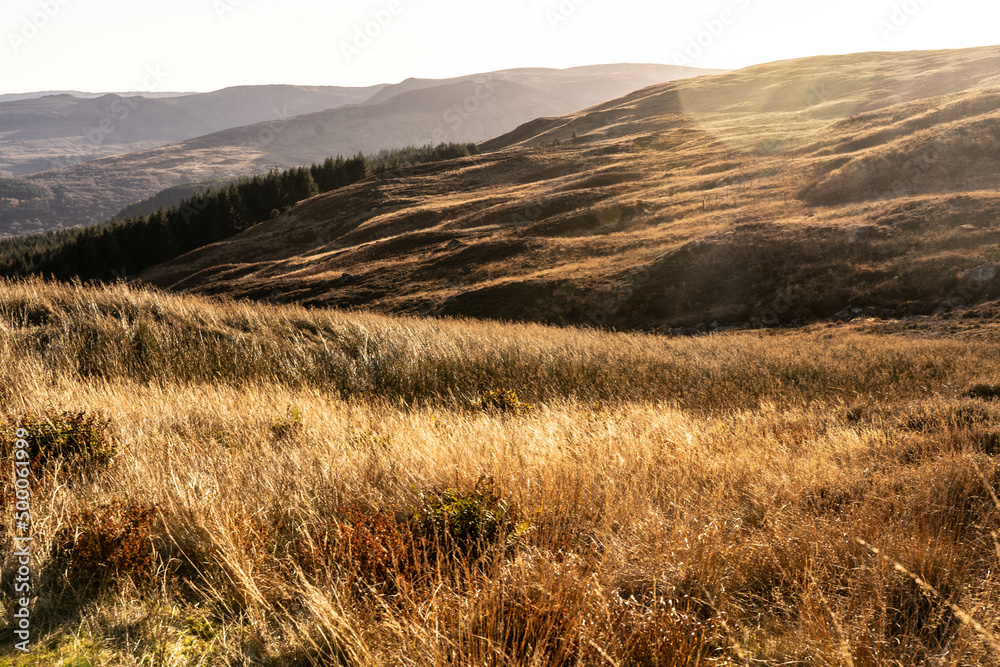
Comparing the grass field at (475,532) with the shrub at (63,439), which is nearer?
the grass field at (475,532)

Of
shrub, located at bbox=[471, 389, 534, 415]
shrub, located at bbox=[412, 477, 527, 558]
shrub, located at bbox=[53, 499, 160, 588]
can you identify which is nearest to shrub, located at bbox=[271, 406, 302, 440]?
Answer: shrub, located at bbox=[53, 499, 160, 588]

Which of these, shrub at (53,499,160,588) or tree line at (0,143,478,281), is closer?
shrub at (53,499,160,588)

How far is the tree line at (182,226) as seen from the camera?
68.8 meters

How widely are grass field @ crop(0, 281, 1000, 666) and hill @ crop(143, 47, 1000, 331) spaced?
21771 mm

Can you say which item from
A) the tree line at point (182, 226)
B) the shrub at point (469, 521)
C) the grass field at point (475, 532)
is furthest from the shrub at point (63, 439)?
the tree line at point (182, 226)

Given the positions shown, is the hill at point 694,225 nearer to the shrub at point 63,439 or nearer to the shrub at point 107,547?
the shrub at point 63,439

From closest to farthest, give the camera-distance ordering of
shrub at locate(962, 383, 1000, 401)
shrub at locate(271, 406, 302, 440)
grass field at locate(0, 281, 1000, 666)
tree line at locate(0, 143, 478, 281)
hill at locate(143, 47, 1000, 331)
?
grass field at locate(0, 281, 1000, 666) < shrub at locate(271, 406, 302, 440) < shrub at locate(962, 383, 1000, 401) < hill at locate(143, 47, 1000, 331) < tree line at locate(0, 143, 478, 281)

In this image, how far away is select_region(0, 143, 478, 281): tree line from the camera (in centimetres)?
6875

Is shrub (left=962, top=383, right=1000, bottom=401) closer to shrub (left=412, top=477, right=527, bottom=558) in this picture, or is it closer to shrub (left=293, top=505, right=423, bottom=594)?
shrub (left=412, top=477, right=527, bottom=558)

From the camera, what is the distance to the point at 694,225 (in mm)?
37062

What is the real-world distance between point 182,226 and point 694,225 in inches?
2832

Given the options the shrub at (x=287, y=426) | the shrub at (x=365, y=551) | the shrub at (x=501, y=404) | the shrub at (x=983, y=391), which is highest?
the shrub at (x=365, y=551)

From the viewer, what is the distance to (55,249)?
7438 cm

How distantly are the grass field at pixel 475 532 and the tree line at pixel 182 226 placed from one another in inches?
2787
